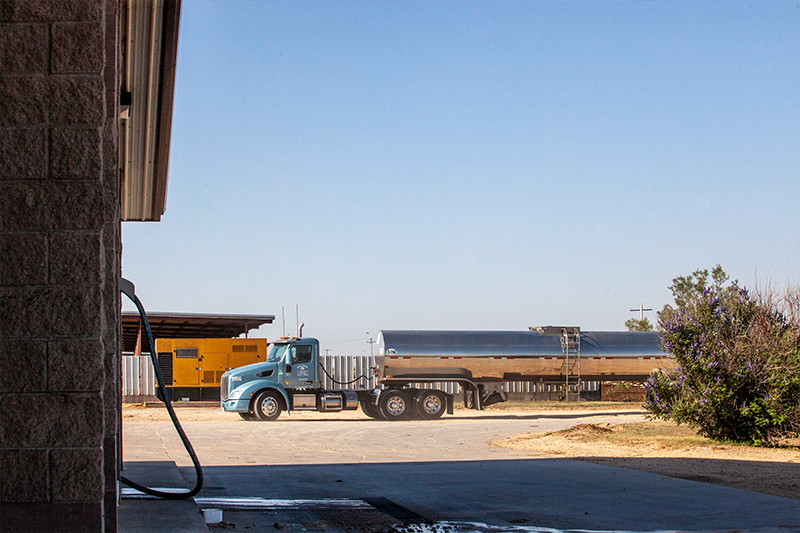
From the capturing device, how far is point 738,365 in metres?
14.9

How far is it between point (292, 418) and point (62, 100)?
25507 millimetres

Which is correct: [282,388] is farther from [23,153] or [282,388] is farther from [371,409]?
[23,153]

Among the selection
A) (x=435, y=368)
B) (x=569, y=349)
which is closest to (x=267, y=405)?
(x=435, y=368)

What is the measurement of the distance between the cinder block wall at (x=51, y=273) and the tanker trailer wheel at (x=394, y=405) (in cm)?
2402

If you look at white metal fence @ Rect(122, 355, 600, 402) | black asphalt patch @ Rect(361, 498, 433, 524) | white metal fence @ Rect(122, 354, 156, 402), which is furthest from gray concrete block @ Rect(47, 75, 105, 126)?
white metal fence @ Rect(122, 354, 156, 402)

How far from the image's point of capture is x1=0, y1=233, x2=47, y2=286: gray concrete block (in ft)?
13.7

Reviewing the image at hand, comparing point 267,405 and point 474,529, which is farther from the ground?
point 474,529

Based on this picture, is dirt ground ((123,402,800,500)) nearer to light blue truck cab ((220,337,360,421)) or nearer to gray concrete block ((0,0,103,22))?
light blue truck cab ((220,337,360,421))

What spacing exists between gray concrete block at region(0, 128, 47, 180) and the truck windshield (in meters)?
23.2

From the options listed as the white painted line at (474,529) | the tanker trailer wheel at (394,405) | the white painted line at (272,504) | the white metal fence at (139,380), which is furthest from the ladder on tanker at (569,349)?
the white painted line at (474,529)

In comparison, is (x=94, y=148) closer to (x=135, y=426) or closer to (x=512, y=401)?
(x=135, y=426)

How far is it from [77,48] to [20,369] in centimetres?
177

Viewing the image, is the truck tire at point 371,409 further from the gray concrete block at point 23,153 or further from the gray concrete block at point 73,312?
the gray concrete block at point 23,153

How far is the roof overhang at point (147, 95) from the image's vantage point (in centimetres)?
721
